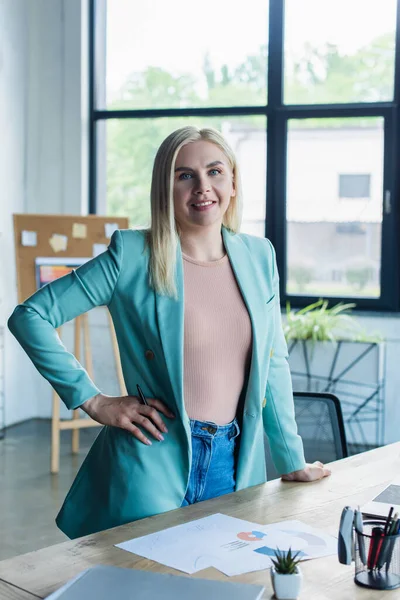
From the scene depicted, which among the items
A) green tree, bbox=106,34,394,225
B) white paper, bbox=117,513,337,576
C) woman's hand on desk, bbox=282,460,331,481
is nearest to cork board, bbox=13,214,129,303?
green tree, bbox=106,34,394,225

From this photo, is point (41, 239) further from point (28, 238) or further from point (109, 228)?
point (109, 228)

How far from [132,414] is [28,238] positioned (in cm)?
339

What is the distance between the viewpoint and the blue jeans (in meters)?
1.76

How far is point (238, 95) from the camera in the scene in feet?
18.4

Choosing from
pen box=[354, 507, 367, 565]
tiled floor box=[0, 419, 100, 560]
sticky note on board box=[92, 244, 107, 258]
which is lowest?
tiled floor box=[0, 419, 100, 560]

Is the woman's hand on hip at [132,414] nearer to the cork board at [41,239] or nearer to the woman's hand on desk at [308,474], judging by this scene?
the woman's hand on desk at [308,474]

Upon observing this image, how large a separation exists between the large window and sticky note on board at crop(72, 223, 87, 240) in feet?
2.99

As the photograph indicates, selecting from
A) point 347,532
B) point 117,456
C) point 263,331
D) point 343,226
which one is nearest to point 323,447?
point 263,331

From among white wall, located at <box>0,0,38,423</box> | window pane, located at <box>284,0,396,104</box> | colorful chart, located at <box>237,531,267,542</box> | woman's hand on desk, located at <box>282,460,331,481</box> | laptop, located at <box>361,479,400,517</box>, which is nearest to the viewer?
colorful chart, located at <box>237,531,267,542</box>

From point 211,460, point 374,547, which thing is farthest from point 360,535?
point 211,460

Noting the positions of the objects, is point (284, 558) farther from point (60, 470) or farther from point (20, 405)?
point (20, 405)

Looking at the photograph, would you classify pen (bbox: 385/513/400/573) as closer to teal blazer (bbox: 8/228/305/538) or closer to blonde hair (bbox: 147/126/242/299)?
teal blazer (bbox: 8/228/305/538)

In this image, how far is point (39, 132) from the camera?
587cm

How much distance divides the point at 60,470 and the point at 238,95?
280 cm
